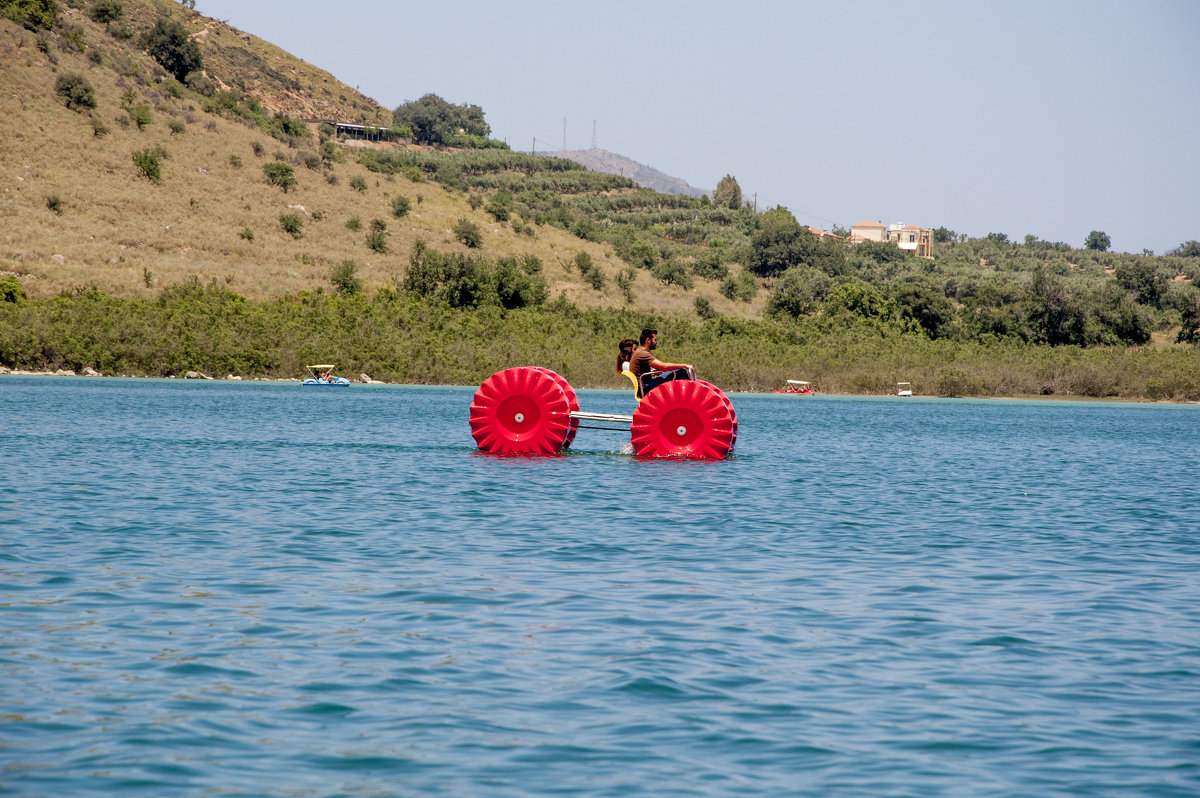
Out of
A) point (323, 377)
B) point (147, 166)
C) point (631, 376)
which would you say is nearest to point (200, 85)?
point (147, 166)

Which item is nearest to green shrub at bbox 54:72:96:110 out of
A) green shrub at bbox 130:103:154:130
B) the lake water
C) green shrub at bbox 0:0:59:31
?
green shrub at bbox 130:103:154:130

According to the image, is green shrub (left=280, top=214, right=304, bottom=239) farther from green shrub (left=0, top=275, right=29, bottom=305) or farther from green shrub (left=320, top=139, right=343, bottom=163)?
green shrub (left=0, top=275, right=29, bottom=305)

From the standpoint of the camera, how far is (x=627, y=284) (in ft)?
311

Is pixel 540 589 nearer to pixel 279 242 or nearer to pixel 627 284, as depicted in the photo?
pixel 279 242

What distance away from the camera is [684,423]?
909 inches

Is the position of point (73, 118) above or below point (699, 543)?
above

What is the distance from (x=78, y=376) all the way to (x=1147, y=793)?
202 ft

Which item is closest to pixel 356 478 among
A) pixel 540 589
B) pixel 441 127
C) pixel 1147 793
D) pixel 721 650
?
pixel 540 589

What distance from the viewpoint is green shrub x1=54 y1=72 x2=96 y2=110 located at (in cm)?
8616

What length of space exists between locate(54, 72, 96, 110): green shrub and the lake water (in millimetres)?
72953

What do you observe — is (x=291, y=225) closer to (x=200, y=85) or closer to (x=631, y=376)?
(x=200, y=85)

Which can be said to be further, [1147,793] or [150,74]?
[150,74]

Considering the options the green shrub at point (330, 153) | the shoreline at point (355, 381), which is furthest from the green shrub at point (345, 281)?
the green shrub at point (330, 153)

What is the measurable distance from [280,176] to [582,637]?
8666 cm
